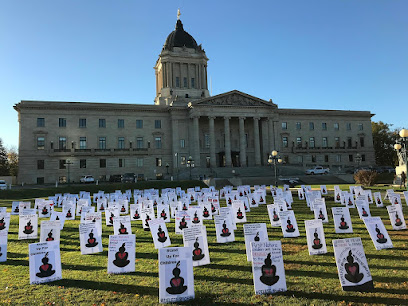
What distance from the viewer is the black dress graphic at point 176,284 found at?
19.6ft

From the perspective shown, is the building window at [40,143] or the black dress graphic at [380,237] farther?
the building window at [40,143]

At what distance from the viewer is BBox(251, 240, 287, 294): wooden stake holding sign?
6.16 metres

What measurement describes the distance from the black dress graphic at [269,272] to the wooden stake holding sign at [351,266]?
129 cm

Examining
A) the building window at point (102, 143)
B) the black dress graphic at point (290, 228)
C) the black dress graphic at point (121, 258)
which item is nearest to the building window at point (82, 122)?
the building window at point (102, 143)

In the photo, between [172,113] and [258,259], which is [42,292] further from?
[172,113]

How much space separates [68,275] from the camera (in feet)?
24.7

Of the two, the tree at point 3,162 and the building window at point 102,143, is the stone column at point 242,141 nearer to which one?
the building window at point 102,143

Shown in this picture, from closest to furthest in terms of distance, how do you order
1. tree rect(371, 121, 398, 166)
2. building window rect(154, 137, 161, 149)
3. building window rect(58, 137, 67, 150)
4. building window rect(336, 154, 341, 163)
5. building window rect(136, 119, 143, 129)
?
building window rect(58, 137, 67, 150) < building window rect(136, 119, 143, 129) < building window rect(154, 137, 161, 149) < building window rect(336, 154, 341, 163) < tree rect(371, 121, 398, 166)

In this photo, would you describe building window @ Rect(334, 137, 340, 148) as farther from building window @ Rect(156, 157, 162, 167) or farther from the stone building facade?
building window @ Rect(156, 157, 162, 167)

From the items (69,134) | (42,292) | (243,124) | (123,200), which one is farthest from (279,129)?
(42,292)

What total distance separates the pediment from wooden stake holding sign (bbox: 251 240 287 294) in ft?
181

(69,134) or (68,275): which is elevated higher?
(69,134)

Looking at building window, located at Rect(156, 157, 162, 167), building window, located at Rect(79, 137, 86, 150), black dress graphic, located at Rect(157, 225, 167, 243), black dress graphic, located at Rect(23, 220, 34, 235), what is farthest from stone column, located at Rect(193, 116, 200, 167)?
black dress graphic, located at Rect(157, 225, 167, 243)

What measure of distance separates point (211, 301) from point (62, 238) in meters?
8.06
